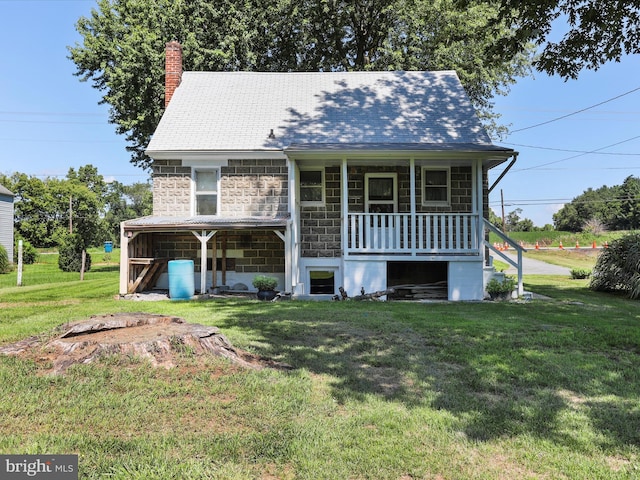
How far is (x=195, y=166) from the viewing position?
40.3ft

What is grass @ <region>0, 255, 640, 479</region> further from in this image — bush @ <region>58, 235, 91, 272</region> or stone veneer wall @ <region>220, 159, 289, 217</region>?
bush @ <region>58, 235, 91, 272</region>

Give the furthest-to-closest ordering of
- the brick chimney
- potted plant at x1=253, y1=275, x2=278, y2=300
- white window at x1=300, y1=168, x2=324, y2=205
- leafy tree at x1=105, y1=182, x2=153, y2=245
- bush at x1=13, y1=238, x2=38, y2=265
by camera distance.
Result: leafy tree at x1=105, y1=182, x2=153, y2=245 < bush at x1=13, y1=238, x2=38, y2=265 < the brick chimney < white window at x1=300, y1=168, x2=324, y2=205 < potted plant at x1=253, y1=275, x2=278, y2=300

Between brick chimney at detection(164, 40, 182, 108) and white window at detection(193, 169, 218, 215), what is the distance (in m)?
3.75

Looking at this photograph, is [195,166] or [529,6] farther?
[195,166]

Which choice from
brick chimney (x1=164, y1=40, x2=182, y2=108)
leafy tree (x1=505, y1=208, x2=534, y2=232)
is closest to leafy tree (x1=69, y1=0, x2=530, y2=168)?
brick chimney (x1=164, y1=40, x2=182, y2=108)

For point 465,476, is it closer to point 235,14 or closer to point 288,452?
point 288,452

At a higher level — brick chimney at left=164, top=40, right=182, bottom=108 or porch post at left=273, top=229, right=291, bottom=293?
brick chimney at left=164, top=40, right=182, bottom=108

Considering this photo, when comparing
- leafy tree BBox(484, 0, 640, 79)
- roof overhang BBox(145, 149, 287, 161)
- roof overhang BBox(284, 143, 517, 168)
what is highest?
leafy tree BBox(484, 0, 640, 79)

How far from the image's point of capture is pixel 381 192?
1257cm

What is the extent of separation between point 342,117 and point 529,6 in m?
6.43

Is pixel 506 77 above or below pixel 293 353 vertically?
above

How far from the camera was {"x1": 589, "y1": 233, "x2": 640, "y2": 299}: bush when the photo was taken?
1254 centimetres

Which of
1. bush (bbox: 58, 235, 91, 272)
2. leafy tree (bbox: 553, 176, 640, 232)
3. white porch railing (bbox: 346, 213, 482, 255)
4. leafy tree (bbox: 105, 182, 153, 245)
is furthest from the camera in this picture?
leafy tree (bbox: 553, 176, 640, 232)

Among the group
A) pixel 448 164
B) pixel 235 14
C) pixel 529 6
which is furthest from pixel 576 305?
pixel 235 14
